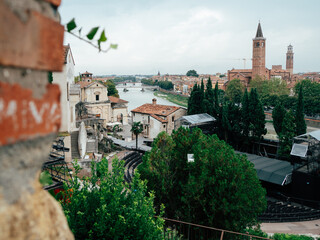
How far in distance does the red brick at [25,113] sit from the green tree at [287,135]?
2616 cm

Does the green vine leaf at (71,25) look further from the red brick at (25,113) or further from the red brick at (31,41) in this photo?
the red brick at (25,113)

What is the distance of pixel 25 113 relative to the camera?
981 mm

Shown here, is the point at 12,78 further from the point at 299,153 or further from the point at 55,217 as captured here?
the point at 299,153

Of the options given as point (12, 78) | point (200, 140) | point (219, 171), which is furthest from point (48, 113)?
point (200, 140)

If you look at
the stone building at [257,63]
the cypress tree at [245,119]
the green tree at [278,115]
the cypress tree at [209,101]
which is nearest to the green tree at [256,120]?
the cypress tree at [245,119]

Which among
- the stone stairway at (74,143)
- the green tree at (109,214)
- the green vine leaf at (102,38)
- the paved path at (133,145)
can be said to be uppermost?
the green vine leaf at (102,38)

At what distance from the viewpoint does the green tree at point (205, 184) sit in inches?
421

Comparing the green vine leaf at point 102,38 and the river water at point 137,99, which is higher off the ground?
the green vine leaf at point 102,38

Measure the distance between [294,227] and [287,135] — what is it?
1142cm

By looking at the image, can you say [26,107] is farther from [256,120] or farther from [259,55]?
[259,55]

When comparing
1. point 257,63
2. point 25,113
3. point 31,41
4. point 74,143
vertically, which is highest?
point 257,63

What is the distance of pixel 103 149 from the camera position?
24609 mm

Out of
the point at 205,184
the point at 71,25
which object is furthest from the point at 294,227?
the point at 71,25

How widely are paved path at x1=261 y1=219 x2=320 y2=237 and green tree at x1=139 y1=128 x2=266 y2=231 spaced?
3978 mm
